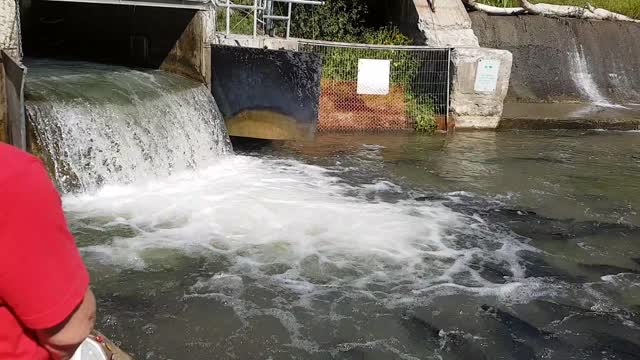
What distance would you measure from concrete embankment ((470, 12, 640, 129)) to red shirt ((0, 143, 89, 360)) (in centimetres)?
1311

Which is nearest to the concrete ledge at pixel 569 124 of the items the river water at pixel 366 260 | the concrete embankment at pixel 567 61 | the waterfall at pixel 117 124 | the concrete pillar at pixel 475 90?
the concrete pillar at pixel 475 90

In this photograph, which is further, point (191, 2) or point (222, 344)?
point (191, 2)

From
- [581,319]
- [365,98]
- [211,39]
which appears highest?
[211,39]

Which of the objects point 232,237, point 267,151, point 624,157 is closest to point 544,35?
point 624,157

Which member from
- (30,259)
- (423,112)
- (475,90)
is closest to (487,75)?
(475,90)

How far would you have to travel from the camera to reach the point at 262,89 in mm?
9367

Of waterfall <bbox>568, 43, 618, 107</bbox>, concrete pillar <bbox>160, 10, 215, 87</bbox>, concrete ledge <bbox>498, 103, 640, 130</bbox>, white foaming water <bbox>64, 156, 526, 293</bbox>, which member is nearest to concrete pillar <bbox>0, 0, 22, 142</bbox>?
white foaming water <bbox>64, 156, 526, 293</bbox>

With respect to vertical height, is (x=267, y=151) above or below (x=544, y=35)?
below

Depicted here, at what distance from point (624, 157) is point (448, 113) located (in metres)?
3.11

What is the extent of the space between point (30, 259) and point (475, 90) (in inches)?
434

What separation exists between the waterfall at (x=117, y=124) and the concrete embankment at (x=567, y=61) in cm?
755

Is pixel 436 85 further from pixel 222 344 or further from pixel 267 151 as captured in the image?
pixel 222 344

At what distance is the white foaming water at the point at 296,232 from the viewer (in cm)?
550

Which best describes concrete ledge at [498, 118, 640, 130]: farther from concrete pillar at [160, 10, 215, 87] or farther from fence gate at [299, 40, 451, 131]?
concrete pillar at [160, 10, 215, 87]
